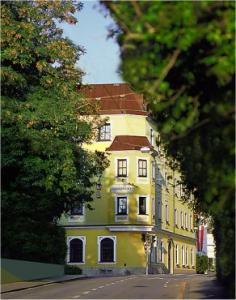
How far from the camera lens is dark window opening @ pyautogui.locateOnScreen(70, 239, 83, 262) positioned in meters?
67.9

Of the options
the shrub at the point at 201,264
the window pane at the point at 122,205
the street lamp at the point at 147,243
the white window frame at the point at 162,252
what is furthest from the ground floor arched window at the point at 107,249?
the shrub at the point at 201,264

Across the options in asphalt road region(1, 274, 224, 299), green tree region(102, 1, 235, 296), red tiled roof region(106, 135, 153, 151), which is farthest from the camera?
red tiled roof region(106, 135, 153, 151)

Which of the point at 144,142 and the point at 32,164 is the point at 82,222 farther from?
the point at 32,164

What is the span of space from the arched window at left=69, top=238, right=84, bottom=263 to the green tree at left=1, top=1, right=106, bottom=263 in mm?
36102

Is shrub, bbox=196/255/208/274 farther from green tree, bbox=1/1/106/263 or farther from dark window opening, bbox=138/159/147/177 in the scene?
green tree, bbox=1/1/106/263

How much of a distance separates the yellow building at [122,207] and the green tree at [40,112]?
111ft

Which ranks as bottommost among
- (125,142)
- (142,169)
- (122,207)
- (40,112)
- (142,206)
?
(122,207)

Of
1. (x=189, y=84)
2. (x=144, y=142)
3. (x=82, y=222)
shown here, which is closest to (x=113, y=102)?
(x=144, y=142)

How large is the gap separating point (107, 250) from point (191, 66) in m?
59.5

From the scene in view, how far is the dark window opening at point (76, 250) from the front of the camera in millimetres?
67875

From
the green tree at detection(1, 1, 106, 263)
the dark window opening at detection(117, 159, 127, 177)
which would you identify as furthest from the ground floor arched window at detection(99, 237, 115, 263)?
the green tree at detection(1, 1, 106, 263)

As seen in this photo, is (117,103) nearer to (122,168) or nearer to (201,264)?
(122,168)

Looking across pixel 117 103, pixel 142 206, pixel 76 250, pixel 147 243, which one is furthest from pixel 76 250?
pixel 117 103

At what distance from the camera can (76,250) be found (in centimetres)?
6838
